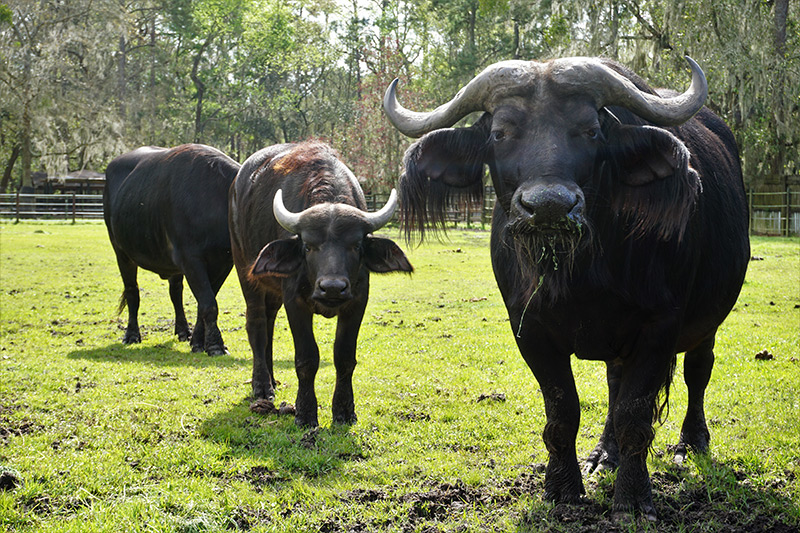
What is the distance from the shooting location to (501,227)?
4230 mm

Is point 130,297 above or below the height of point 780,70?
below

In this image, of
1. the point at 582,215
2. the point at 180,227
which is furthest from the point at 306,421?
the point at 180,227

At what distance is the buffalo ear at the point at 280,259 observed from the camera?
5.98m

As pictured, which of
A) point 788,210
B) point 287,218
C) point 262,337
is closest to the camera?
point 287,218

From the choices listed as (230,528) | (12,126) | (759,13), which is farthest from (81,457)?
(12,126)

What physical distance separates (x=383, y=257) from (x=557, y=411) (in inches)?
94.0

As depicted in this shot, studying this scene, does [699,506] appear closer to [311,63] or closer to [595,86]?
[595,86]

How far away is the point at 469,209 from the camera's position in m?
4.21

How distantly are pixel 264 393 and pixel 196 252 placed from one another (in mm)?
3019

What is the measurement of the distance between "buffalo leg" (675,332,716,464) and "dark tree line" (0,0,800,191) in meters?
21.3

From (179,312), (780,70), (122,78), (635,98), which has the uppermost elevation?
(122,78)

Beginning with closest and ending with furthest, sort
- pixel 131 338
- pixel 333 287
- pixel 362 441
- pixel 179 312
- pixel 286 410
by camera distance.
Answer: pixel 333 287, pixel 362 441, pixel 286 410, pixel 131 338, pixel 179 312

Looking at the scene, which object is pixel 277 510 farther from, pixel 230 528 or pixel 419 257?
pixel 419 257

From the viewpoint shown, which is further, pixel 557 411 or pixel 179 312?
pixel 179 312
